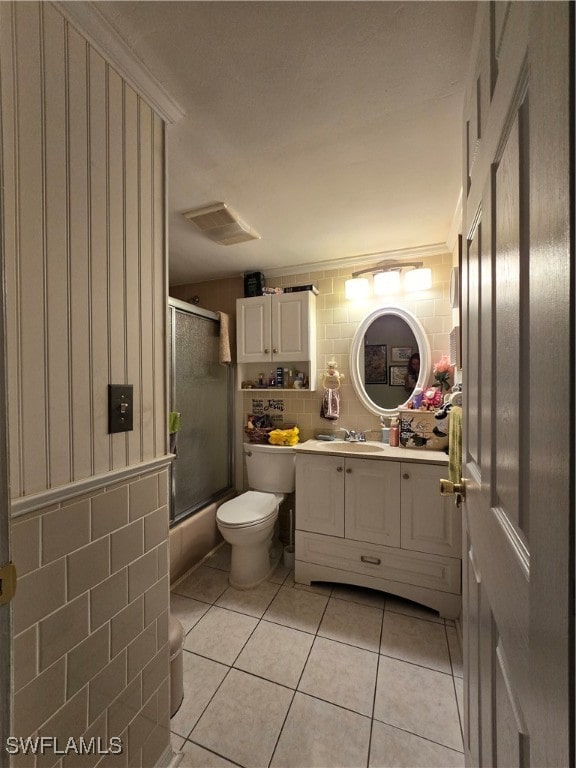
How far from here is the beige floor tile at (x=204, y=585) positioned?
1.88 meters

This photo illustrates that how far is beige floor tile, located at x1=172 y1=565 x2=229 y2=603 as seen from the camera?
1.88m

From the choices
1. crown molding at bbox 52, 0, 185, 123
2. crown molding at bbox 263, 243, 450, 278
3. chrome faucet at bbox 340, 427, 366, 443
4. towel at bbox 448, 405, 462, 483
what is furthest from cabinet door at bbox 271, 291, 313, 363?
crown molding at bbox 52, 0, 185, 123

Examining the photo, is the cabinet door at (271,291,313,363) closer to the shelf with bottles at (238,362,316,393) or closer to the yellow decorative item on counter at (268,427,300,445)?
the shelf with bottles at (238,362,316,393)

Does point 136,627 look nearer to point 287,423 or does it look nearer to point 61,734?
point 61,734

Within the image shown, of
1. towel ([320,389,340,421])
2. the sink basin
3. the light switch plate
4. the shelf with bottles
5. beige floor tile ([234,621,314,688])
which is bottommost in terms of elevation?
beige floor tile ([234,621,314,688])

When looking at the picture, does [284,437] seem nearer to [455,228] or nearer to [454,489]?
[454,489]

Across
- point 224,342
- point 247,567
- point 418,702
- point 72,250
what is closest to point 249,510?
point 247,567

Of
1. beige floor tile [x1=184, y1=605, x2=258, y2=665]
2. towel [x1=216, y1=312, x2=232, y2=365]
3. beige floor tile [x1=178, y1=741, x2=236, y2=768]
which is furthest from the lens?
towel [x1=216, y1=312, x2=232, y2=365]

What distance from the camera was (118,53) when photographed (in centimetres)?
86

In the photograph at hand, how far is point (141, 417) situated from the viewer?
3.18 feet

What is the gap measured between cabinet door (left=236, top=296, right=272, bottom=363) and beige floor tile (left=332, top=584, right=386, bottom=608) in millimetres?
1655

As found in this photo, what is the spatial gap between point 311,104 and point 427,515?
1.99 m

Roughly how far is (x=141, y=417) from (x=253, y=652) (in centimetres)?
132

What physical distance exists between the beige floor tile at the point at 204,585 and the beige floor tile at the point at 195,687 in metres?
0.41
